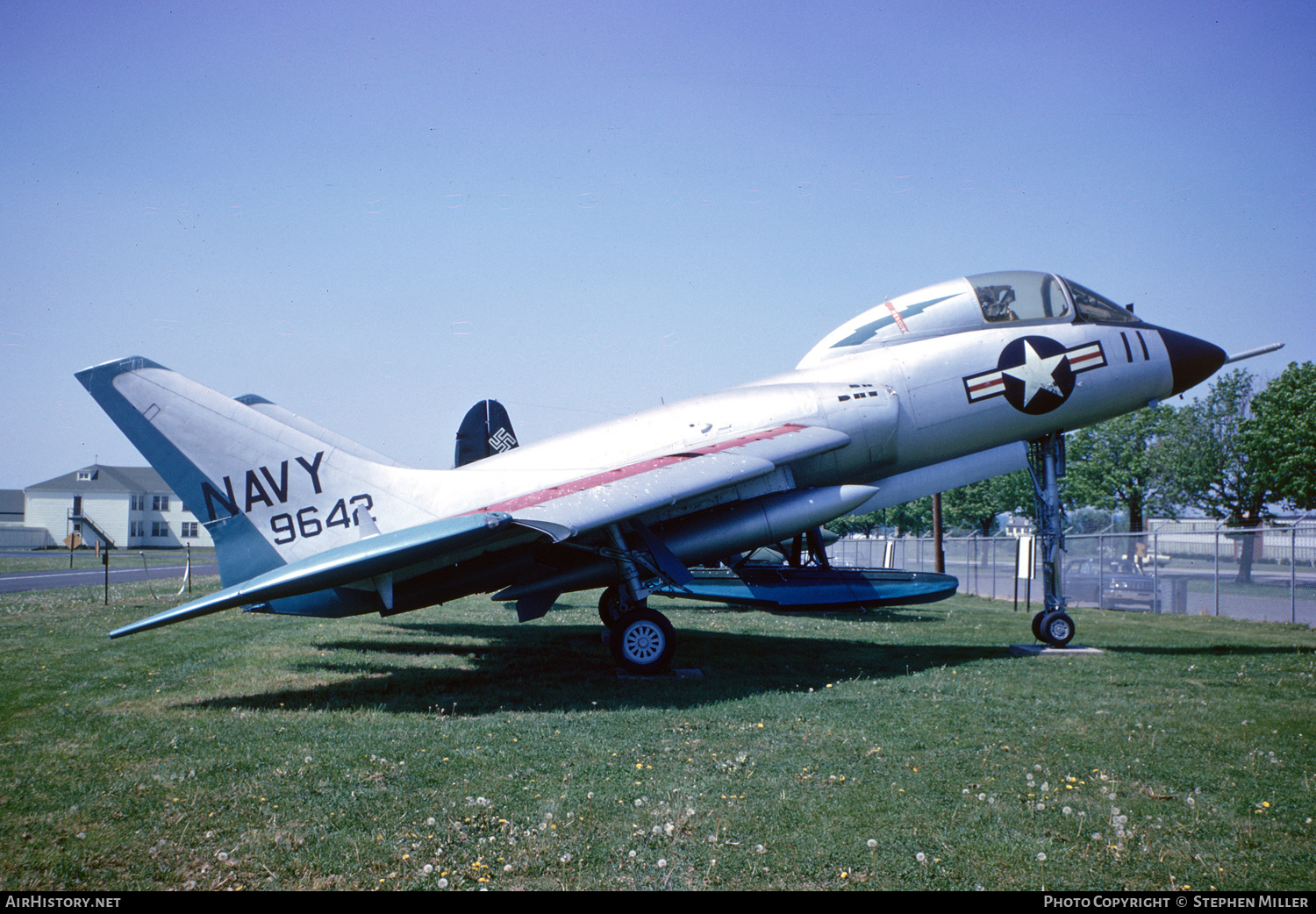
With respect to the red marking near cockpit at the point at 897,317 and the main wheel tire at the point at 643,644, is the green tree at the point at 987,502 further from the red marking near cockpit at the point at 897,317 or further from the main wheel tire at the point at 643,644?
the main wheel tire at the point at 643,644

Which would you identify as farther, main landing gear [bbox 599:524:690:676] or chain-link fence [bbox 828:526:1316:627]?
chain-link fence [bbox 828:526:1316:627]

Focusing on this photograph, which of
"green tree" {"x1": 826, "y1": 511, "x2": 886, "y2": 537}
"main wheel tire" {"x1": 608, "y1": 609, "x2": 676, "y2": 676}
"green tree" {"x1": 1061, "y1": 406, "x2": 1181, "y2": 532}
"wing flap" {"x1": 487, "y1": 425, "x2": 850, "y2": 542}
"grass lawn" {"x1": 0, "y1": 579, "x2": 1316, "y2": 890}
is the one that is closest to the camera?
"grass lawn" {"x1": 0, "y1": 579, "x2": 1316, "y2": 890}

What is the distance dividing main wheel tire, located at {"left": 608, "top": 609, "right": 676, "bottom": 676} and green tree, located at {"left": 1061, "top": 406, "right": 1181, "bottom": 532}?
5112cm

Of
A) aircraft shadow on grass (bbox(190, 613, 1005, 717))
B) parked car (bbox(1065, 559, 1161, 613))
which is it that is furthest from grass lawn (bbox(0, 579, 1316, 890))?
parked car (bbox(1065, 559, 1161, 613))

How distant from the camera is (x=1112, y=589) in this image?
2292 cm

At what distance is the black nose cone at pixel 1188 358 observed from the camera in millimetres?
11820

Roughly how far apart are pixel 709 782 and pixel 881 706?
9.80 ft

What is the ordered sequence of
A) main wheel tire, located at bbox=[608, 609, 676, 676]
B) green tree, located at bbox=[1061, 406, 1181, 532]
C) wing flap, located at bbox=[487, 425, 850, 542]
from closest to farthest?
1. wing flap, located at bbox=[487, 425, 850, 542]
2. main wheel tire, located at bbox=[608, 609, 676, 676]
3. green tree, located at bbox=[1061, 406, 1181, 532]

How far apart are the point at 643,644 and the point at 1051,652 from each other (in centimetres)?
620

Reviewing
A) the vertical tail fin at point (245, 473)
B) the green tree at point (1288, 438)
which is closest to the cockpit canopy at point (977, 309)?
the vertical tail fin at point (245, 473)

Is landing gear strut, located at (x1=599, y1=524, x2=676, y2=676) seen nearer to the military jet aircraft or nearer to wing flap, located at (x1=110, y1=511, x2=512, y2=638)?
the military jet aircraft

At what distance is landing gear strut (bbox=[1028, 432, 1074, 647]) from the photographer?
1159 cm
